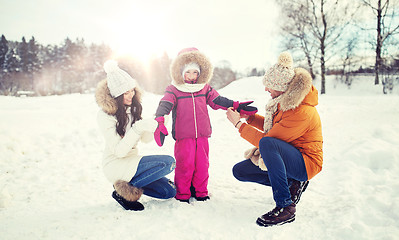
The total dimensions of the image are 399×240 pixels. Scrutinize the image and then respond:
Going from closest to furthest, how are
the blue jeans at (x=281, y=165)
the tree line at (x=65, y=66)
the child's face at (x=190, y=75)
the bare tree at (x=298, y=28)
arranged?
the blue jeans at (x=281, y=165) → the child's face at (x=190, y=75) → the bare tree at (x=298, y=28) → the tree line at (x=65, y=66)

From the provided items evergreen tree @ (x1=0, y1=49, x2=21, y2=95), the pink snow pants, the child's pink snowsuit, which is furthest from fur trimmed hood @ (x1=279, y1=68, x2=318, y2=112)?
evergreen tree @ (x1=0, y1=49, x2=21, y2=95)

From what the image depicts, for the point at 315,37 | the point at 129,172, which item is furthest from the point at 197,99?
the point at 315,37

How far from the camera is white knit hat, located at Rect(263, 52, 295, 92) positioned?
2324mm

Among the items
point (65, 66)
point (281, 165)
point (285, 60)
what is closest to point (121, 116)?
point (281, 165)

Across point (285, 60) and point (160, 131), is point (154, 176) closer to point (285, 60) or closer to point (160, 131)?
point (160, 131)

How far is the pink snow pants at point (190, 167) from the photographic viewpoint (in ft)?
9.10

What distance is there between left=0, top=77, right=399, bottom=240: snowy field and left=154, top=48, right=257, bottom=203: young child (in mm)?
247

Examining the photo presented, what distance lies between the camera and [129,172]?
2422 mm

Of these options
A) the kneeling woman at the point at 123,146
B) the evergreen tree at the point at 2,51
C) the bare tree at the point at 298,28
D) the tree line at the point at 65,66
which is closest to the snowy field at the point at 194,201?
the kneeling woman at the point at 123,146

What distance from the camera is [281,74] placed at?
2.33 metres

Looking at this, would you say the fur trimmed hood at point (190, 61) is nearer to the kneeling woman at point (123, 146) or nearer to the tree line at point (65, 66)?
the kneeling woman at point (123, 146)

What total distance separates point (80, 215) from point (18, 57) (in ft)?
142

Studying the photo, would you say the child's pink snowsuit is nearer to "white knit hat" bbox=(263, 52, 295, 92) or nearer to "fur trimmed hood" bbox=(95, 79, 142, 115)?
"fur trimmed hood" bbox=(95, 79, 142, 115)

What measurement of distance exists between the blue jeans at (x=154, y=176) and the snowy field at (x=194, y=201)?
12 centimetres
